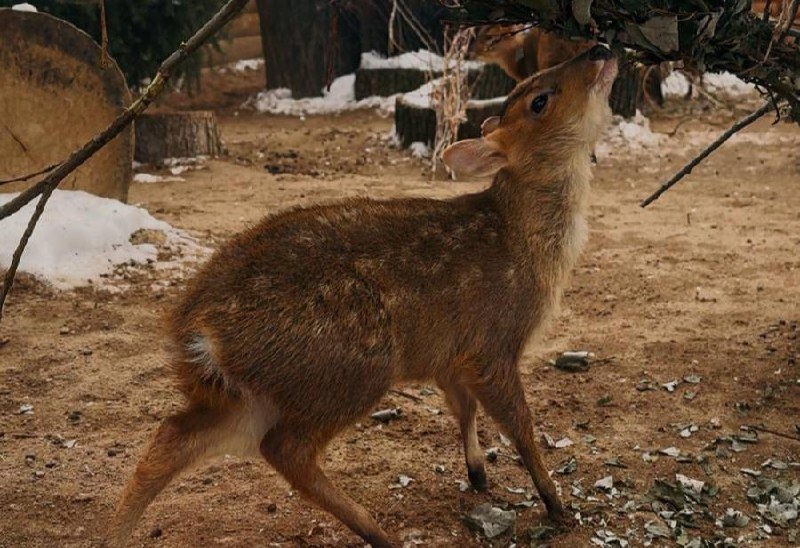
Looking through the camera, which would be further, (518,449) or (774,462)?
(774,462)

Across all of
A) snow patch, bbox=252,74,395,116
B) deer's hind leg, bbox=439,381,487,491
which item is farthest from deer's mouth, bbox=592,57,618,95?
snow patch, bbox=252,74,395,116

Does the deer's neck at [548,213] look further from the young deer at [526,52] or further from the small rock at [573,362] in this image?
the young deer at [526,52]

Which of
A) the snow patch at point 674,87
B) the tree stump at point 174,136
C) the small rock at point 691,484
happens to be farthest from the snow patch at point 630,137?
the small rock at point 691,484

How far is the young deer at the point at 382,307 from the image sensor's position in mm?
3041

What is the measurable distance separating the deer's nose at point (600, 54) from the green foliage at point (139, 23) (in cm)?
645

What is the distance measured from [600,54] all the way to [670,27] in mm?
621

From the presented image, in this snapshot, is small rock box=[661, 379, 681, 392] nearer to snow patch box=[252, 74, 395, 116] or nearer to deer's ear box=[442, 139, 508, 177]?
deer's ear box=[442, 139, 508, 177]

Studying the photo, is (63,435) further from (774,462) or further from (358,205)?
(774,462)

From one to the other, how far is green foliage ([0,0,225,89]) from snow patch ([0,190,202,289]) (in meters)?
3.23

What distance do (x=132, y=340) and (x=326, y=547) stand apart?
2.19 metres

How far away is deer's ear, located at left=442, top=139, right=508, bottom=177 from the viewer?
3.87 metres

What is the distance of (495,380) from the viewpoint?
11.5ft

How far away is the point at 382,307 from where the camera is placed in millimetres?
3188

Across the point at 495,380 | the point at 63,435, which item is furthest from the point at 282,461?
the point at 63,435
